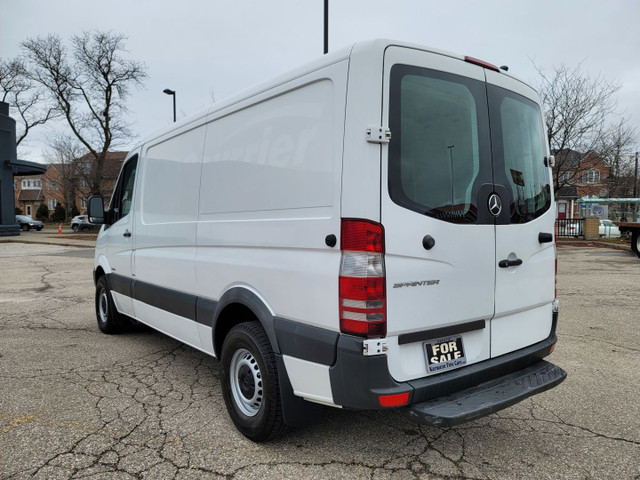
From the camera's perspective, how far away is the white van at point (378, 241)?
230 cm

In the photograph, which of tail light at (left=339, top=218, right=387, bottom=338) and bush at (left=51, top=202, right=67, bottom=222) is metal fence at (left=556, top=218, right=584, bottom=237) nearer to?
tail light at (left=339, top=218, right=387, bottom=338)

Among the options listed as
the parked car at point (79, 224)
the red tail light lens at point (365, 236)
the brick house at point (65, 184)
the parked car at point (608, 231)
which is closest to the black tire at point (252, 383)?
the red tail light lens at point (365, 236)

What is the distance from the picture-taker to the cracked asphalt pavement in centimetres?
260

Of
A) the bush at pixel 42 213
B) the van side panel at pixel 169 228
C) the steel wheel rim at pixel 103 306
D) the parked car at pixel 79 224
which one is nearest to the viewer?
the van side panel at pixel 169 228

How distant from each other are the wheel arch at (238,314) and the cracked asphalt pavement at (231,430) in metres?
0.61

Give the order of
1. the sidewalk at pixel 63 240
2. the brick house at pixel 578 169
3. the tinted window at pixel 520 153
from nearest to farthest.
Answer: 1. the tinted window at pixel 520 153
2. the brick house at pixel 578 169
3. the sidewalk at pixel 63 240

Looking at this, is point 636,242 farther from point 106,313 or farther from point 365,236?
point 365,236

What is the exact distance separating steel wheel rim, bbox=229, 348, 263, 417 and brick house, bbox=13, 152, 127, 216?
37927 mm

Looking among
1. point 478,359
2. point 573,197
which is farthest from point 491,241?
point 573,197

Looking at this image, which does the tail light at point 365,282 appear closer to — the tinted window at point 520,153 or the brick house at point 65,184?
the tinted window at point 520,153

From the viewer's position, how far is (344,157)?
7.72 feet

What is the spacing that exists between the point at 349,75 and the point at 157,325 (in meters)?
3.09

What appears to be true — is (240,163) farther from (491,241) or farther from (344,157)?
(491,241)

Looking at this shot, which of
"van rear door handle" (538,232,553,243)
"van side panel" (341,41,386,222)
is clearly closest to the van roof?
"van side panel" (341,41,386,222)
